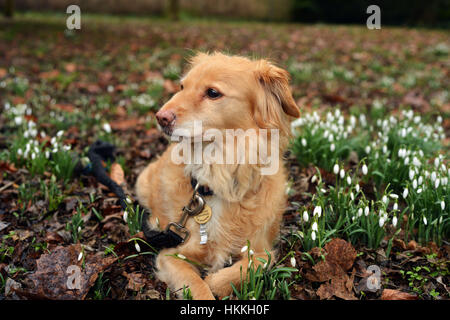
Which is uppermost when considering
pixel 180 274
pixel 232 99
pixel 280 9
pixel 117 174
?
pixel 280 9

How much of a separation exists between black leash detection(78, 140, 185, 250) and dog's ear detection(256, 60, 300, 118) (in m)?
1.27

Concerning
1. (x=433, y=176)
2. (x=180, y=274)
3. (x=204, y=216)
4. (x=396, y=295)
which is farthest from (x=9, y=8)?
(x=396, y=295)

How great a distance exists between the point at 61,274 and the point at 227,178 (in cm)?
137

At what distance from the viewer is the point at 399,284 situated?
275 cm

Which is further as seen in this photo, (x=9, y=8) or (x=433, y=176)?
(x=9, y=8)

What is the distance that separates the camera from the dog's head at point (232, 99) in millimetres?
2570

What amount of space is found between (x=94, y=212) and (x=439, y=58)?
35.6 feet

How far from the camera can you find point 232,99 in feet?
8.82

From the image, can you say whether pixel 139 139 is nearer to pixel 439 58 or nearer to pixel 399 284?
pixel 399 284

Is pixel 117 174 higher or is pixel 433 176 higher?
pixel 433 176

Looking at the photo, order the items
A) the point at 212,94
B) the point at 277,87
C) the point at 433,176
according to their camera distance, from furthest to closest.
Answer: the point at 433,176, the point at 277,87, the point at 212,94

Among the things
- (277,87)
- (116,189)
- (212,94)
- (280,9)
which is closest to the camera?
(212,94)

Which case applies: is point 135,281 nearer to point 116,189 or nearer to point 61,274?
point 61,274

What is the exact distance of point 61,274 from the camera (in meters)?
2.50
